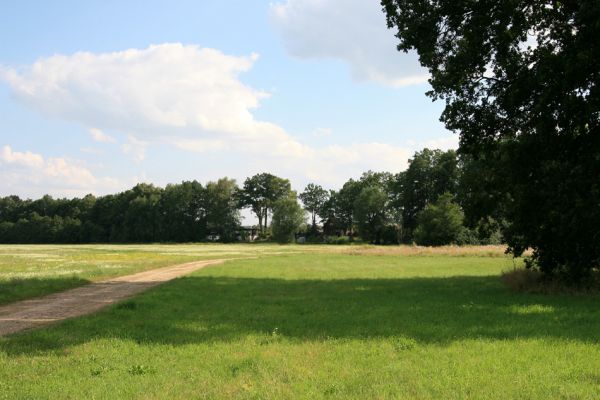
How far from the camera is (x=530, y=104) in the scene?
21.6 meters

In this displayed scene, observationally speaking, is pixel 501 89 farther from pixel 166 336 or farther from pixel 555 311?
pixel 166 336

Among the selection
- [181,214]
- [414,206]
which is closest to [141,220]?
[181,214]

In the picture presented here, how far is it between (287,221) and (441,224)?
66.1 m

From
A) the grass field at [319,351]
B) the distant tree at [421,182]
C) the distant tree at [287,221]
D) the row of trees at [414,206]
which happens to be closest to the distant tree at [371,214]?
the row of trees at [414,206]

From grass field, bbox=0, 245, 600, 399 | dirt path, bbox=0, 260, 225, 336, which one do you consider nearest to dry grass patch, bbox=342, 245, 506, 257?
dirt path, bbox=0, 260, 225, 336

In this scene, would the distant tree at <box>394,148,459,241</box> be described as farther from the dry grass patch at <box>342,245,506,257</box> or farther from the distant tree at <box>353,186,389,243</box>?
the dry grass patch at <box>342,245,506,257</box>

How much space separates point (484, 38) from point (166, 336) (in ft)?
59.1

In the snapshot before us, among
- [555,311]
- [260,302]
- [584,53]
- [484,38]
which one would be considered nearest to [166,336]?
[260,302]

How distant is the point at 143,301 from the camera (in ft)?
65.5

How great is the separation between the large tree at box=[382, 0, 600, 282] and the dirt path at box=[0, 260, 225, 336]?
685 inches

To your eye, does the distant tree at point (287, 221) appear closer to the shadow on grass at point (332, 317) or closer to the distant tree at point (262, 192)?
the distant tree at point (262, 192)

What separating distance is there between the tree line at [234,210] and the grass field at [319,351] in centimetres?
10689

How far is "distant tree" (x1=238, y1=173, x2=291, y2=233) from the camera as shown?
6811 inches

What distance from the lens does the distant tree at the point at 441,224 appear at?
8919cm
